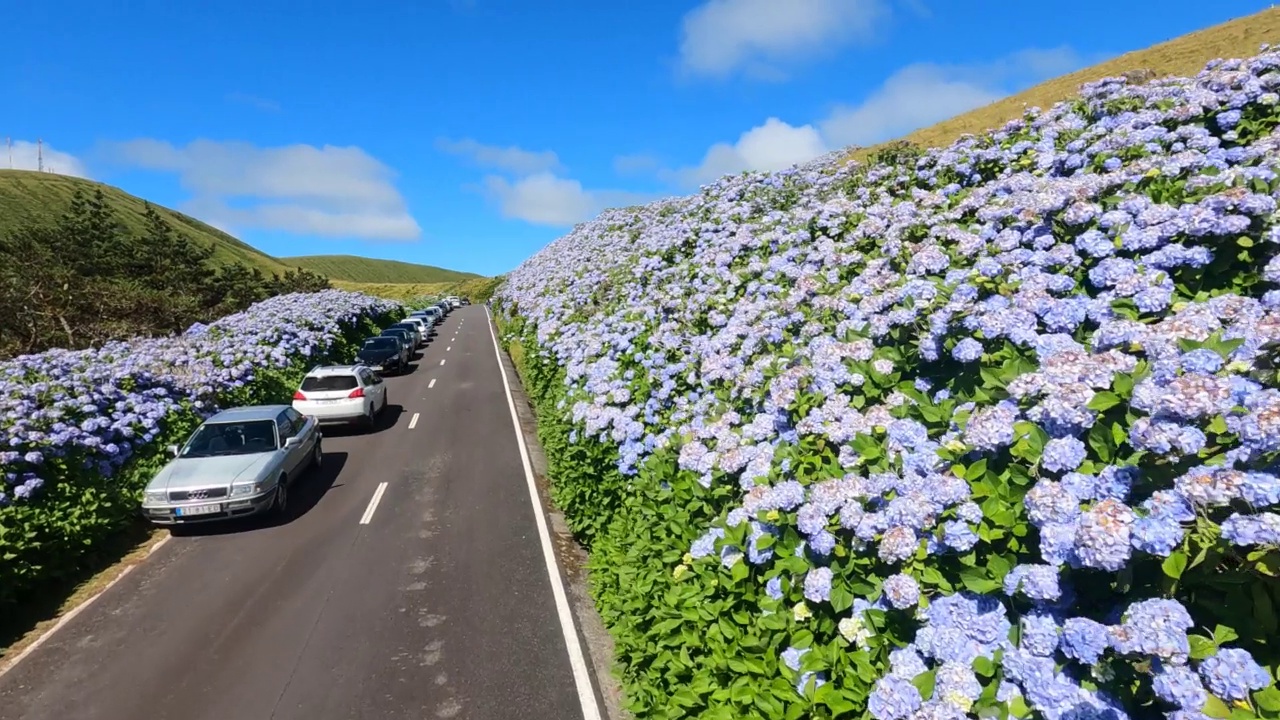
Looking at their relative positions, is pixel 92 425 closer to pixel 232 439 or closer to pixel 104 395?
pixel 104 395

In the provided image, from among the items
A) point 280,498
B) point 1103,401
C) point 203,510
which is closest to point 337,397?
point 280,498

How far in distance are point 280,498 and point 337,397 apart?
18.8ft

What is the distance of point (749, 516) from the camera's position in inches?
177

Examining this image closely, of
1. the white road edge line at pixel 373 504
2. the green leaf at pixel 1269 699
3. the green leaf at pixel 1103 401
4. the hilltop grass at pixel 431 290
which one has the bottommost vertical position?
the white road edge line at pixel 373 504

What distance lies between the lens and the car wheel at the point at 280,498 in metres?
10.5

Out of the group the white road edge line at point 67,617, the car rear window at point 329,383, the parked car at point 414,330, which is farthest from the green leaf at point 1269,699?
the parked car at point 414,330

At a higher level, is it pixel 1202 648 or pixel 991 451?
pixel 991 451

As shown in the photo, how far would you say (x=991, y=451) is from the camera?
11.2ft

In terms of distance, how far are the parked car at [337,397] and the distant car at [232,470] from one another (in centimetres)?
357

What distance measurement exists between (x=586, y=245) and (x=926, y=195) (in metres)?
14.1

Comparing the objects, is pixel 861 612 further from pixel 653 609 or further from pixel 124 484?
pixel 124 484

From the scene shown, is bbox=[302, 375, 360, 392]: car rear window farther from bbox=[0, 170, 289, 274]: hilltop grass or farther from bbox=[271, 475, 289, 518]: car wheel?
bbox=[0, 170, 289, 274]: hilltop grass

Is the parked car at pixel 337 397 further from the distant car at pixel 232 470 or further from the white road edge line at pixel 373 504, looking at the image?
the white road edge line at pixel 373 504

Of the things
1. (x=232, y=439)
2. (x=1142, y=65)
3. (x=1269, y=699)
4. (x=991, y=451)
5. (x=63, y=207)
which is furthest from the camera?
(x=63, y=207)
